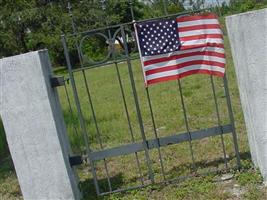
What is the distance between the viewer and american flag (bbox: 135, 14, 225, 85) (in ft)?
12.9

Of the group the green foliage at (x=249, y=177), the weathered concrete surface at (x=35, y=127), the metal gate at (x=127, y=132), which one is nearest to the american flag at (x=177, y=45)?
the metal gate at (x=127, y=132)

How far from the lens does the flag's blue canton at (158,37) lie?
3.94 m

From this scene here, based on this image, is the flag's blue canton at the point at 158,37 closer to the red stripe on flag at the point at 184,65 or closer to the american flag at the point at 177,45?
the american flag at the point at 177,45

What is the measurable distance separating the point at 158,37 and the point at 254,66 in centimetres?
95

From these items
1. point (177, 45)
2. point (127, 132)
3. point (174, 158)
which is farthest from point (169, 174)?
point (127, 132)

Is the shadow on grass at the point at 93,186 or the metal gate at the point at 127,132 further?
the shadow on grass at the point at 93,186

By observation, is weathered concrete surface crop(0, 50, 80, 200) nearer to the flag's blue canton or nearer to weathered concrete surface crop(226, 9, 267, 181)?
the flag's blue canton

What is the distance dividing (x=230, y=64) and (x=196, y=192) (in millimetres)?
9050

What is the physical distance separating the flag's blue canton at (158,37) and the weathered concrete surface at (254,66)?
568 millimetres

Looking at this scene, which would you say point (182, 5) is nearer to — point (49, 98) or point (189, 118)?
point (189, 118)

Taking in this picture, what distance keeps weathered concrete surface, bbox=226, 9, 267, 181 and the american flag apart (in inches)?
7.5

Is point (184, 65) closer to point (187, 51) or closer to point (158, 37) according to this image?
point (187, 51)

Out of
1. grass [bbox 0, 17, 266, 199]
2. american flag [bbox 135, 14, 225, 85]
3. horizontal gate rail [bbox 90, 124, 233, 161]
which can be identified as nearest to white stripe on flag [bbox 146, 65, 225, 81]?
american flag [bbox 135, 14, 225, 85]

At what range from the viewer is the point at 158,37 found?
3.95 metres
